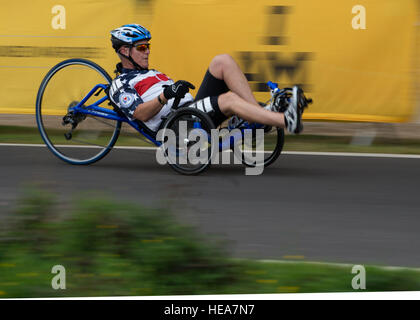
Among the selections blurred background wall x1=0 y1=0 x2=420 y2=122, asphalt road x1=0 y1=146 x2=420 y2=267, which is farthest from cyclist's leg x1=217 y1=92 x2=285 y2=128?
blurred background wall x1=0 y1=0 x2=420 y2=122

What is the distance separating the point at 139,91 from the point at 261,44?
2.43 metres

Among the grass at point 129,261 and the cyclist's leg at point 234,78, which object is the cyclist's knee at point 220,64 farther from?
the grass at point 129,261

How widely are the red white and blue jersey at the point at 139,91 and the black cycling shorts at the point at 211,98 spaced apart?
173 mm

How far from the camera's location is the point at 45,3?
1067 centimetres

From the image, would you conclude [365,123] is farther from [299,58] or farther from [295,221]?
[295,221]

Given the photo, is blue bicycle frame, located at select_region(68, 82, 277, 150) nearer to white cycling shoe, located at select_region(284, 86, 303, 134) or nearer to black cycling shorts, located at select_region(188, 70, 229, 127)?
black cycling shorts, located at select_region(188, 70, 229, 127)

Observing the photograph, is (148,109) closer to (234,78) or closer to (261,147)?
(234,78)

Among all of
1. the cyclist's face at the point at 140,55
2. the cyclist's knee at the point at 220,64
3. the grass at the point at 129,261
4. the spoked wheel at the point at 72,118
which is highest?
the cyclist's face at the point at 140,55

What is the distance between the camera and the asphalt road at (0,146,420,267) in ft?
17.6

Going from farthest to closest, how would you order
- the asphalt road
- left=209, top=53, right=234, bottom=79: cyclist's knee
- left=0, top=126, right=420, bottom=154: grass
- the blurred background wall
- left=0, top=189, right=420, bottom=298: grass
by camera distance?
the blurred background wall, left=0, top=126, right=420, bottom=154: grass, left=209, top=53, right=234, bottom=79: cyclist's knee, the asphalt road, left=0, top=189, right=420, bottom=298: grass

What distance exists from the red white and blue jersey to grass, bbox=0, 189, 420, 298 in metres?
3.14

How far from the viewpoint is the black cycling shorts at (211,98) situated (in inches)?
306

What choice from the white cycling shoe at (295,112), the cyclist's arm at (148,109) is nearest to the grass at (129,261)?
the white cycling shoe at (295,112)
